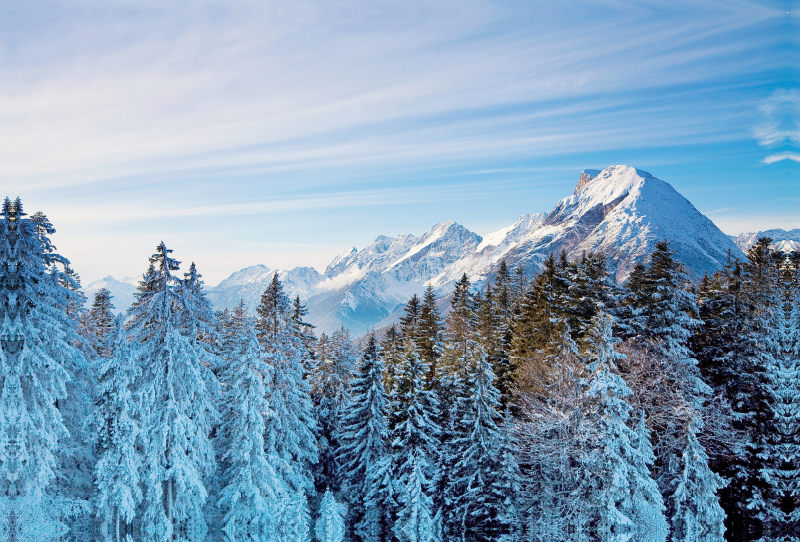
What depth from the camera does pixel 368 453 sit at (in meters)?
32.4

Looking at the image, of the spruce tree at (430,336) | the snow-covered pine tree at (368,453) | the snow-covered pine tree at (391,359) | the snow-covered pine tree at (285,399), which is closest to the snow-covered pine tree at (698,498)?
the snow-covered pine tree at (368,453)

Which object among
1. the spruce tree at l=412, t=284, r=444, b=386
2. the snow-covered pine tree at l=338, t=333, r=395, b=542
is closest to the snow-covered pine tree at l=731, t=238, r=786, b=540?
the spruce tree at l=412, t=284, r=444, b=386

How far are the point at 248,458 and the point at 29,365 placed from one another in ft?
37.9

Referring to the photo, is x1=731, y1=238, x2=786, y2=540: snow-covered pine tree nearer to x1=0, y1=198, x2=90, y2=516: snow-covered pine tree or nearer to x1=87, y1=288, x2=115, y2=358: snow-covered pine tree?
x1=0, y1=198, x2=90, y2=516: snow-covered pine tree

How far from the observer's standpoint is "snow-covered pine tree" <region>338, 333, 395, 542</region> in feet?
103

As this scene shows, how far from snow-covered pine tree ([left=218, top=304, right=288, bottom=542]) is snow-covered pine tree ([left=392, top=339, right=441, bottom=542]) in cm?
737

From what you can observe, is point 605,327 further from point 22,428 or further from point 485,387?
point 22,428

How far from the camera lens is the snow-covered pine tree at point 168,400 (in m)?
22.7

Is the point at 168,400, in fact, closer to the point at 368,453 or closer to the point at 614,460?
the point at 368,453

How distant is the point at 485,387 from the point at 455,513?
8.35 meters

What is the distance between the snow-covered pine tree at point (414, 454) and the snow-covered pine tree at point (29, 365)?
58.2ft

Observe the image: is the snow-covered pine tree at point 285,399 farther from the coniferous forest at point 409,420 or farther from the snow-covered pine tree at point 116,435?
the snow-covered pine tree at point 116,435

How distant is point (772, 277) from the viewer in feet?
103

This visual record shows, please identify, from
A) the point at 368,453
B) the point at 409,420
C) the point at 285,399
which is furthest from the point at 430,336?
the point at 285,399
